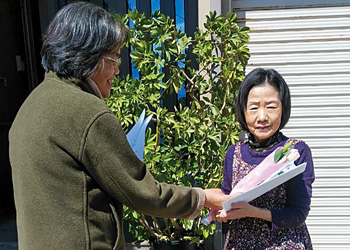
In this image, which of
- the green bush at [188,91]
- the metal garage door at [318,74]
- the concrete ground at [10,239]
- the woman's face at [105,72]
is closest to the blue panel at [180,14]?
the metal garage door at [318,74]

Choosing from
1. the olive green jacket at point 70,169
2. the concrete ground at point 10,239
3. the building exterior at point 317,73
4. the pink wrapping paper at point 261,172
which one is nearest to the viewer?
the olive green jacket at point 70,169

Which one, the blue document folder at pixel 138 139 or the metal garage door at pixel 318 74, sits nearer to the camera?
the blue document folder at pixel 138 139

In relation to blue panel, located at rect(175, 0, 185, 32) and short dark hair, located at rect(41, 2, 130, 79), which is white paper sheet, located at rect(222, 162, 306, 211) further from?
blue panel, located at rect(175, 0, 185, 32)

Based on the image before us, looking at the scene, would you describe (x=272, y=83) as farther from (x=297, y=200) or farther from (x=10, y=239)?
(x=10, y=239)

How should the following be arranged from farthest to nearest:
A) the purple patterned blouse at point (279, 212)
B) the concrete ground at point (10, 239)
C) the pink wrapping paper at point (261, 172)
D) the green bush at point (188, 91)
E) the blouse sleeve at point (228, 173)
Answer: the concrete ground at point (10, 239) → the green bush at point (188, 91) → the blouse sleeve at point (228, 173) → the purple patterned blouse at point (279, 212) → the pink wrapping paper at point (261, 172)

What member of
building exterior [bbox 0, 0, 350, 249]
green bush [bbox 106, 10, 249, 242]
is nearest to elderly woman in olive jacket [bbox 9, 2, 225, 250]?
green bush [bbox 106, 10, 249, 242]

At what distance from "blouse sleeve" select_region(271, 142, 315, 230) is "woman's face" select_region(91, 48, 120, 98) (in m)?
0.92

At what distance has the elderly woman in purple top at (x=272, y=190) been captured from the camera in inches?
59.7

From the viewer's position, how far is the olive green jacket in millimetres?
1100

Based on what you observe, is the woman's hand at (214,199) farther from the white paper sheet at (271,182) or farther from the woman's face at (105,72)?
the woman's face at (105,72)

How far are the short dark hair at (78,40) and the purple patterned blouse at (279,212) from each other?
88 centimetres

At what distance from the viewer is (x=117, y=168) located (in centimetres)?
112

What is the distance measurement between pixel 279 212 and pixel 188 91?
4.80ft

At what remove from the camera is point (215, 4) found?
281 centimetres
